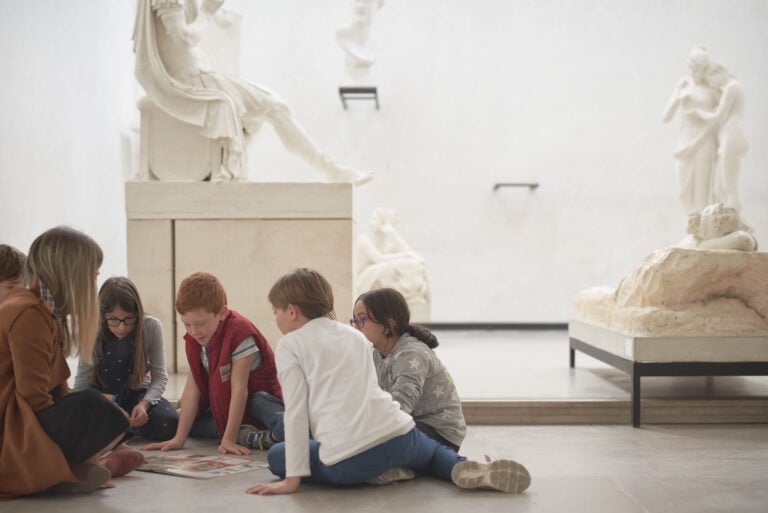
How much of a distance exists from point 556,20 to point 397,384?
1024 centimetres

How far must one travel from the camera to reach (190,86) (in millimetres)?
6336

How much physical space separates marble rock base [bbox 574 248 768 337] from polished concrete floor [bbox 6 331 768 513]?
18.5 inches

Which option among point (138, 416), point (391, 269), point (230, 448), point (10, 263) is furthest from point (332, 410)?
point (391, 269)

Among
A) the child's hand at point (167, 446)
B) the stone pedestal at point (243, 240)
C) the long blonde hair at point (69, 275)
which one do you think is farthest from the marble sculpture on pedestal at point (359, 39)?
the long blonde hair at point (69, 275)

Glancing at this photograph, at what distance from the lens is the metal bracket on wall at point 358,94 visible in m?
11.6

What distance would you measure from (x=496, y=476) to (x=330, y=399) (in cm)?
73

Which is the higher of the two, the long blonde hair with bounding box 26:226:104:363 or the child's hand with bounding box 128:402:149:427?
the long blonde hair with bounding box 26:226:104:363

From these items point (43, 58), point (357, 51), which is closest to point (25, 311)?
point (43, 58)

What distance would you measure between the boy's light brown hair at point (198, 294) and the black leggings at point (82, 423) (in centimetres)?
71

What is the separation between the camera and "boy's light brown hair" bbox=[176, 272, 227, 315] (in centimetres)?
373

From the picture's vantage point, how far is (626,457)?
4.00 m

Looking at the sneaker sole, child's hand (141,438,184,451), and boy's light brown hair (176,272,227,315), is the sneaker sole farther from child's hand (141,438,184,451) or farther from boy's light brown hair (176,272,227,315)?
child's hand (141,438,184,451)

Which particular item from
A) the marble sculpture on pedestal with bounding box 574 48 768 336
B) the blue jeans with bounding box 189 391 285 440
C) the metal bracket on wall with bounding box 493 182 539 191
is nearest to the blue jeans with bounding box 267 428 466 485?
the blue jeans with bounding box 189 391 285 440

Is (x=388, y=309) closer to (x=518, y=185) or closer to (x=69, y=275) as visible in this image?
(x=69, y=275)
